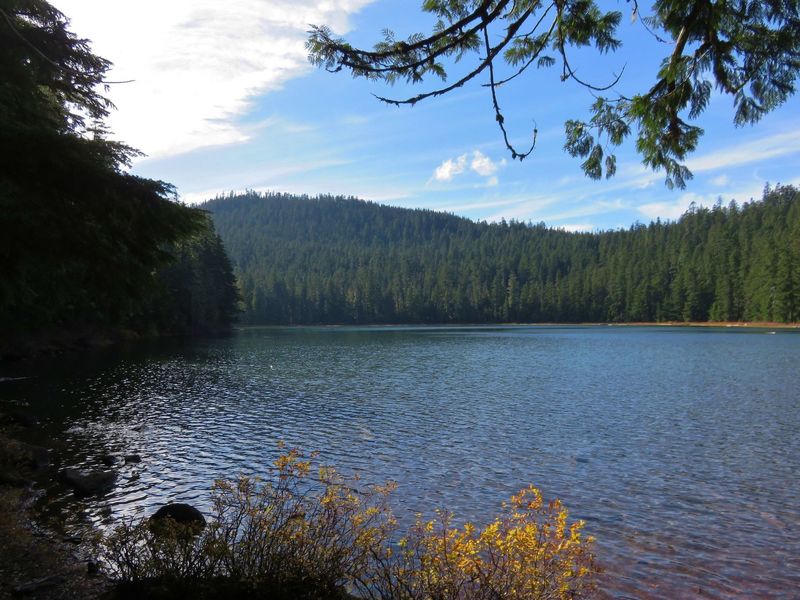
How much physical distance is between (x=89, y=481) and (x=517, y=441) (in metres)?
13.7

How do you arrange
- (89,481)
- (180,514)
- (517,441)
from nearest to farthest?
(180,514), (89,481), (517,441)

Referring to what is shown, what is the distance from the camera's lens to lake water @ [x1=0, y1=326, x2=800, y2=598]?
10.9 m

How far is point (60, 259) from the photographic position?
720 cm

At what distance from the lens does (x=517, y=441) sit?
19.2 m

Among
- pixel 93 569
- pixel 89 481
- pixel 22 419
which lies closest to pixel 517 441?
pixel 89 481

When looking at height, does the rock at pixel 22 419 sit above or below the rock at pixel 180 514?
below

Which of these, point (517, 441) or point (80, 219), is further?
point (517, 441)

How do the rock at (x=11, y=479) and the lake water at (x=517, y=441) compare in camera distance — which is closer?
the lake water at (x=517, y=441)

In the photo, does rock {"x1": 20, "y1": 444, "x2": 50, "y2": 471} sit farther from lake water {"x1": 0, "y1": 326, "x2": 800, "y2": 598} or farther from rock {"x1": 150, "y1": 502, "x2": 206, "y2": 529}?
rock {"x1": 150, "y1": 502, "x2": 206, "y2": 529}

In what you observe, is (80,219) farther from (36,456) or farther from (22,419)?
(22,419)

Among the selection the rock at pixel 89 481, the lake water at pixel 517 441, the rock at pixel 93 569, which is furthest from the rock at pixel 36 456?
the rock at pixel 93 569

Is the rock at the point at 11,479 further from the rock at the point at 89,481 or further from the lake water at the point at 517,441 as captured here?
the rock at the point at 89,481

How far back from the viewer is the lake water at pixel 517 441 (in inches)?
429

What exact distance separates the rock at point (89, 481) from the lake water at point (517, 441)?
0.34 meters
